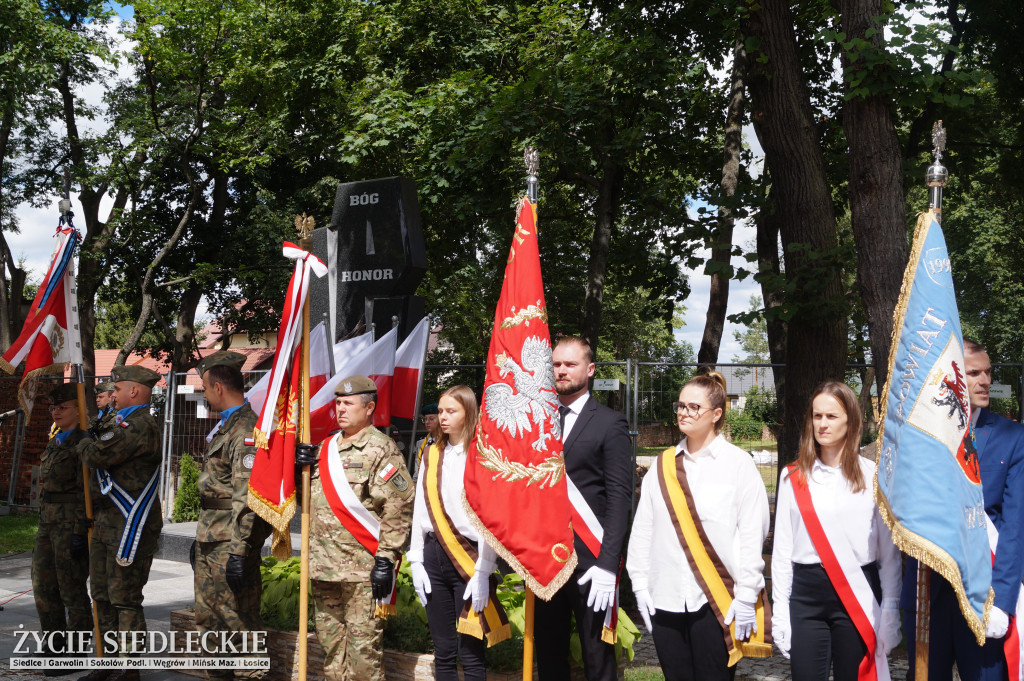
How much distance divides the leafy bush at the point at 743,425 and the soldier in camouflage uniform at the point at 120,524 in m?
6.12

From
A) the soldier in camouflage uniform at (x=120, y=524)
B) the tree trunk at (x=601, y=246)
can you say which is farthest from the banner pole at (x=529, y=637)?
the tree trunk at (x=601, y=246)

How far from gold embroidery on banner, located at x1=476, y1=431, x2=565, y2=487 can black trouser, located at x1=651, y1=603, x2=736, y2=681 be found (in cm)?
78

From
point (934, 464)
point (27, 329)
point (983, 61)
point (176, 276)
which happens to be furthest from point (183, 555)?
point (176, 276)

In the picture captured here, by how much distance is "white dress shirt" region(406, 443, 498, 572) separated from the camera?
4672 millimetres

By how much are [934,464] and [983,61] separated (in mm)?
9489

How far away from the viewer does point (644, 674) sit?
604 cm

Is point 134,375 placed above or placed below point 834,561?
above

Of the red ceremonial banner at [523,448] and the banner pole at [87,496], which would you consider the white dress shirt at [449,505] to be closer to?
the red ceremonial banner at [523,448]

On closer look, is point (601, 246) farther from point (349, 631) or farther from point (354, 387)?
point (349, 631)

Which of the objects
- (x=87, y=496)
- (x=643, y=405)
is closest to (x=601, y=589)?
(x=87, y=496)

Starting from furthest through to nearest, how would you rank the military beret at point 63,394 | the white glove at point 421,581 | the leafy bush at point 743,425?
1. the leafy bush at point 743,425
2. the military beret at point 63,394
3. the white glove at point 421,581

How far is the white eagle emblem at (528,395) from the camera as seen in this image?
4.30 m

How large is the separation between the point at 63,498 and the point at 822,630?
509 cm

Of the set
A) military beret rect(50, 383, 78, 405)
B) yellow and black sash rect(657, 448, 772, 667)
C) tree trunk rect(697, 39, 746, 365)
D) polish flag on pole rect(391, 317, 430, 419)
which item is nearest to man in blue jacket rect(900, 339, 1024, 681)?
yellow and black sash rect(657, 448, 772, 667)
